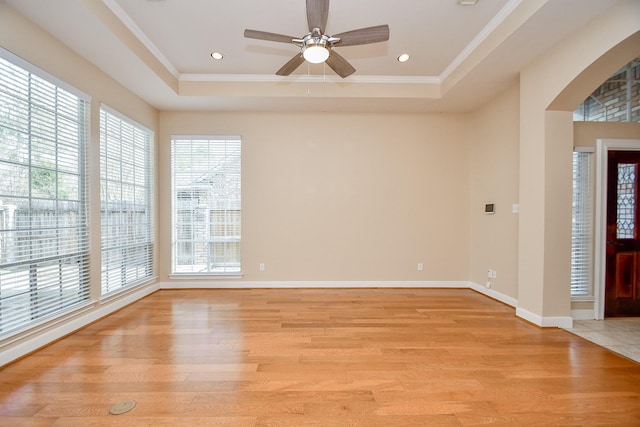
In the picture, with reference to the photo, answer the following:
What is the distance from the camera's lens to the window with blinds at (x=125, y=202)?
147 inches

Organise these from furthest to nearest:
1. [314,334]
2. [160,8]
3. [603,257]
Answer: [603,257], [314,334], [160,8]

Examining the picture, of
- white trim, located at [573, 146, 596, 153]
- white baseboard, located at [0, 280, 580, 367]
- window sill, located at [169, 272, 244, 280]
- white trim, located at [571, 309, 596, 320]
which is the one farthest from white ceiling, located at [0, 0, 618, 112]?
white trim, located at [571, 309, 596, 320]

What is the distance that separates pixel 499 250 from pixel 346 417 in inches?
141

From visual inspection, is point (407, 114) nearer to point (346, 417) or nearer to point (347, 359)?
point (347, 359)

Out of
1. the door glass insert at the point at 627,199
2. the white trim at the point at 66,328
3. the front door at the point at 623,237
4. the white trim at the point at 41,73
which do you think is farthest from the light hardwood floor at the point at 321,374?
the white trim at the point at 41,73

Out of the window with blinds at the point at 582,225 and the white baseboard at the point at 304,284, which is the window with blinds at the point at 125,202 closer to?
the white baseboard at the point at 304,284

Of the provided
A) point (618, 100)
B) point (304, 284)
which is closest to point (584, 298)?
point (618, 100)

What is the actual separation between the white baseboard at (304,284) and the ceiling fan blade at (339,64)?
130 inches

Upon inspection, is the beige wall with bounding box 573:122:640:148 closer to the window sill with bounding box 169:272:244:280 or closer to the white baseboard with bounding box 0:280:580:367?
the white baseboard with bounding box 0:280:580:367

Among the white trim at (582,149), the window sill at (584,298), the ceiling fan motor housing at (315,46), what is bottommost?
the window sill at (584,298)

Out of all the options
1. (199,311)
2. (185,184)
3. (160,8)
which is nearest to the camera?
(160,8)

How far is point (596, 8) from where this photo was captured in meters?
2.43

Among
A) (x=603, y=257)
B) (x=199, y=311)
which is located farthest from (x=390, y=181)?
(x=199, y=311)

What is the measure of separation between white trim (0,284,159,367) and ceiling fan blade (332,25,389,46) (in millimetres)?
3885
